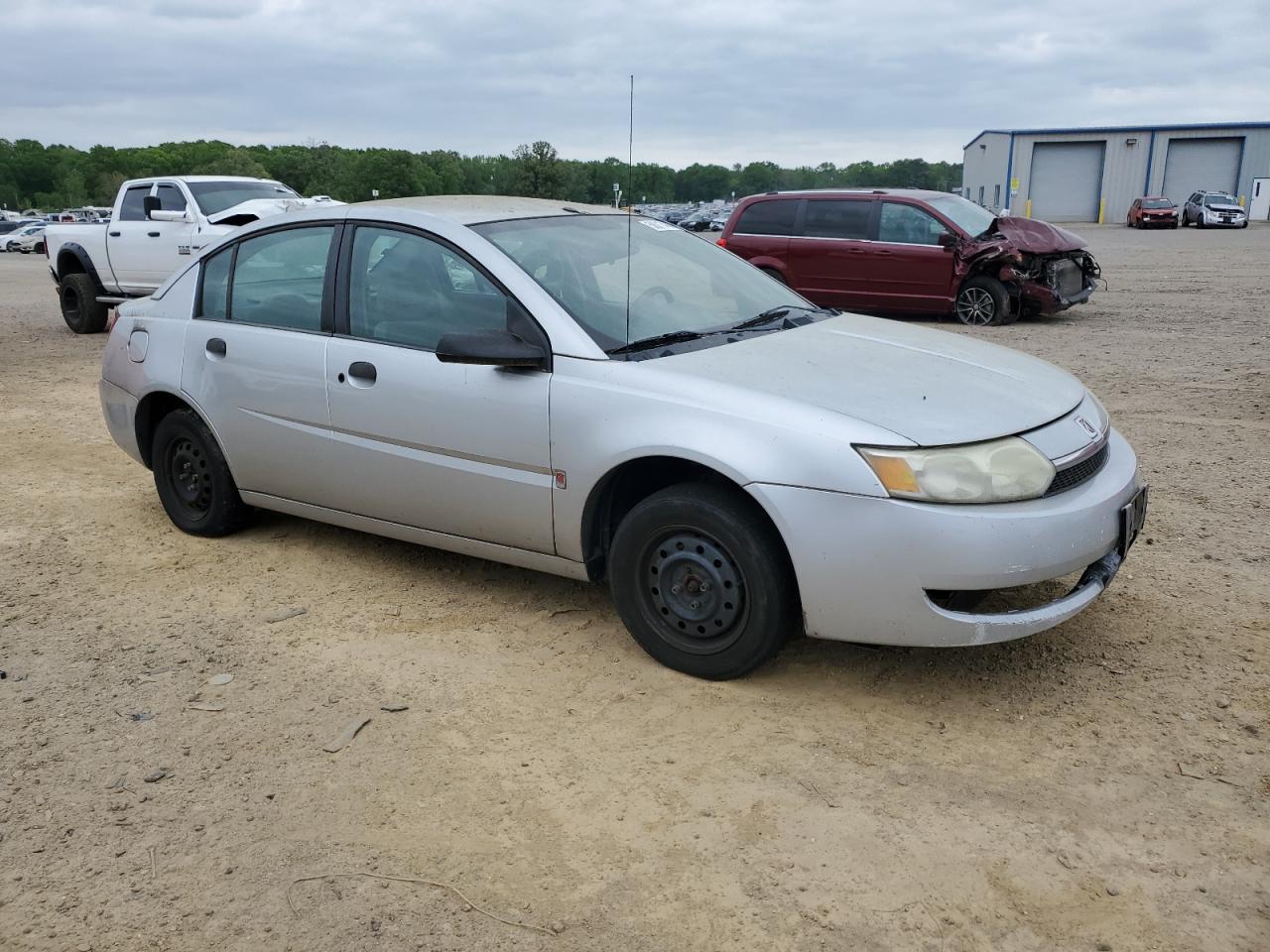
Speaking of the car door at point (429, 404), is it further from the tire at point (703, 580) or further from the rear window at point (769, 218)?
the rear window at point (769, 218)

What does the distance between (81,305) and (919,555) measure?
13339 mm

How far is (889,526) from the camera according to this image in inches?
125

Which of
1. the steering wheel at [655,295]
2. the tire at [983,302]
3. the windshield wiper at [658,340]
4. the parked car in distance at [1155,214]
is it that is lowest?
the tire at [983,302]

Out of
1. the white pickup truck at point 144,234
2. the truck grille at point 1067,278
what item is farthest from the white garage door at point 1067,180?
the white pickup truck at point 144,234

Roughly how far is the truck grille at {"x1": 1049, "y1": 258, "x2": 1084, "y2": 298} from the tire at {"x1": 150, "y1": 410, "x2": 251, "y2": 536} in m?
10.6

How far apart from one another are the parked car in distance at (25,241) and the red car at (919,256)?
38.6 metres

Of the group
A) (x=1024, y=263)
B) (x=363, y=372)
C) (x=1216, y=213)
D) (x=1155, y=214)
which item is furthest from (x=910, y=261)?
(x=1216, y=213)

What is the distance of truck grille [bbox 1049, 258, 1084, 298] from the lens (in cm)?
1288

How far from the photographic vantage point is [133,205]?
43.8 feet

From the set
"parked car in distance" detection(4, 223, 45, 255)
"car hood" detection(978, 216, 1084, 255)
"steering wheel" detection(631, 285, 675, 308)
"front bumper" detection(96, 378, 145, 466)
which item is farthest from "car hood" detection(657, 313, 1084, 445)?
"parked car in distance" detection(4, 223, 45, 255)

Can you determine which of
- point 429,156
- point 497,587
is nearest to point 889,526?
point 497,587

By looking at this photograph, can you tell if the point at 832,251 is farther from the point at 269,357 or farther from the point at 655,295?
the point at 269,357

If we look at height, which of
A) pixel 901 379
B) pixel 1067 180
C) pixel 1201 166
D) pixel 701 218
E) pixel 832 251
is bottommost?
pixel 901 379

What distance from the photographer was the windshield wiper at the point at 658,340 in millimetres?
3787
